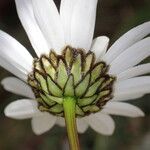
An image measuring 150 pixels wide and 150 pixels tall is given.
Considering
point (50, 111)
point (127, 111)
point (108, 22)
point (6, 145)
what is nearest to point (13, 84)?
point (50, 111)

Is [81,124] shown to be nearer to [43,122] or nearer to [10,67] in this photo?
[43,122]

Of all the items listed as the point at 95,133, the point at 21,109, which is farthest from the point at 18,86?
the point at 95,133

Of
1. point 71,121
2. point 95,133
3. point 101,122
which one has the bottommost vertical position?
point 71,121

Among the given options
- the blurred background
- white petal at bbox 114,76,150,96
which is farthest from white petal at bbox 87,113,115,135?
the blurred background

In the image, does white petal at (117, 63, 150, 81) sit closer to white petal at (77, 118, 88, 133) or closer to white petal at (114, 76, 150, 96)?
white petal at (114, 76, 150, 96)

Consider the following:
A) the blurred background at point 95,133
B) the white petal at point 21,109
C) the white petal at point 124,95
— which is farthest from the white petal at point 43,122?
the blurred background at point 95,133

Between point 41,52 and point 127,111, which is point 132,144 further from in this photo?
point 41,52
